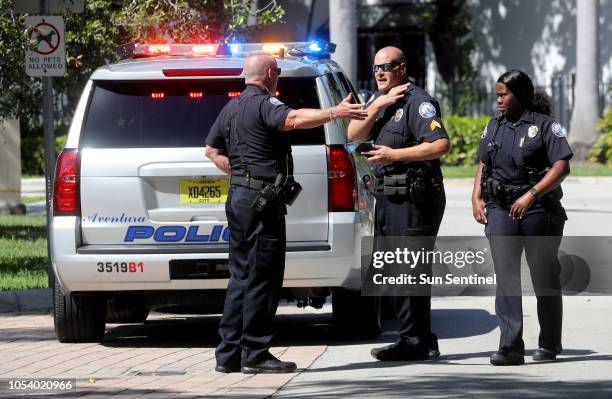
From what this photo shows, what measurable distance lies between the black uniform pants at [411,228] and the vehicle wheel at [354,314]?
772 millimetres

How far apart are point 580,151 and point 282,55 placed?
830 inches

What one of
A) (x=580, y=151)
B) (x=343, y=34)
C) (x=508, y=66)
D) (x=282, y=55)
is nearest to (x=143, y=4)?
(x=282, y=55)

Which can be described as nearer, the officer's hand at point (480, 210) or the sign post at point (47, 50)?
the officer's hand at point (480, 210)

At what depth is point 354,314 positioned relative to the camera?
976cm

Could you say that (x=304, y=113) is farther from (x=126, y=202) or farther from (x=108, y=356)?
(x=108, y=356)

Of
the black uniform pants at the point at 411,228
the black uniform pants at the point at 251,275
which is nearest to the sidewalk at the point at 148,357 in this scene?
the black uniform pants at the point at 251,275

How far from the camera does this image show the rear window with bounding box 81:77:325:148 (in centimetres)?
931

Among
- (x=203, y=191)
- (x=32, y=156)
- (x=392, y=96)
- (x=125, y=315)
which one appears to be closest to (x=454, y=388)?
(x=392, y=96)

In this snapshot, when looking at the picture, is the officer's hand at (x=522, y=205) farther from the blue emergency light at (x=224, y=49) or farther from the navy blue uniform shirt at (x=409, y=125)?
the blue emergency light at (x=224, y=49)

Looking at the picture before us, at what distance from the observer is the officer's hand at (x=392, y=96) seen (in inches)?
339

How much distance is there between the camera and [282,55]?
963cm

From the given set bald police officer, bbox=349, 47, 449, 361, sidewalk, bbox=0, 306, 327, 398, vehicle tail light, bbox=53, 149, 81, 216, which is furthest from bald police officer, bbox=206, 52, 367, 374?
vehicle tail light, bbox=53, 149, 81, 216

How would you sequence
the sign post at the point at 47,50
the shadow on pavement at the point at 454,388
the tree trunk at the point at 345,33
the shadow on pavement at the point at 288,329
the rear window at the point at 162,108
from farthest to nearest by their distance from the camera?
the tree trunk at the point at 345,33, the sign post at the point at 47,50, the shadow on pavement at the point at 288,329, the rear window at the point at 162,108, the shadow on pavement at the point at 454,388

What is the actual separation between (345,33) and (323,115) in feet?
62.3
